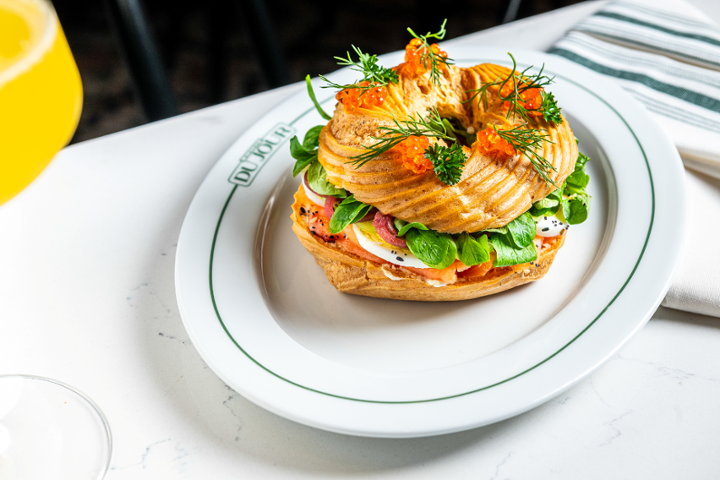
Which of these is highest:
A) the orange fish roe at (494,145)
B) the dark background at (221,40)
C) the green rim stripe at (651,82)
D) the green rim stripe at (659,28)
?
the green rim stripe at (659,28)

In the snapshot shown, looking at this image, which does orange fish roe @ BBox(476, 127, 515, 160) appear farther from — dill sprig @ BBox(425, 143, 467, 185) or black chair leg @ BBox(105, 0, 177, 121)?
black chair leg @ BBox(105, 0, 177, 121)

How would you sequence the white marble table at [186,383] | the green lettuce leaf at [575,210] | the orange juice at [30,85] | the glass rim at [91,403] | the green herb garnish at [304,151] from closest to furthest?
the orange juice at [30,85] → the white marble table at [186,383] → the glass rim at [91,403] → the green lettuce leaf at [575,210] → the green herb garnish at [304,151]

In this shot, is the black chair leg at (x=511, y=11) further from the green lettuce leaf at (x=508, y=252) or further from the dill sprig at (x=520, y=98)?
the green lettuce leaf at (x=508, y=252)

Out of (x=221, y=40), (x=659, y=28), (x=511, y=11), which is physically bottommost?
(x=221, y=40)

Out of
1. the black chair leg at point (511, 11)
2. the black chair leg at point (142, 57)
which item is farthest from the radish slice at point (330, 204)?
the black chair leg at point (511, 11)

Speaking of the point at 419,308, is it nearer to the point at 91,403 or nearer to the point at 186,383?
the point at 186,383

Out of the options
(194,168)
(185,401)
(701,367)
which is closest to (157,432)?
(185,401)

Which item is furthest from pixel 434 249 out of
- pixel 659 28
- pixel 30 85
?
pixel 659 28
